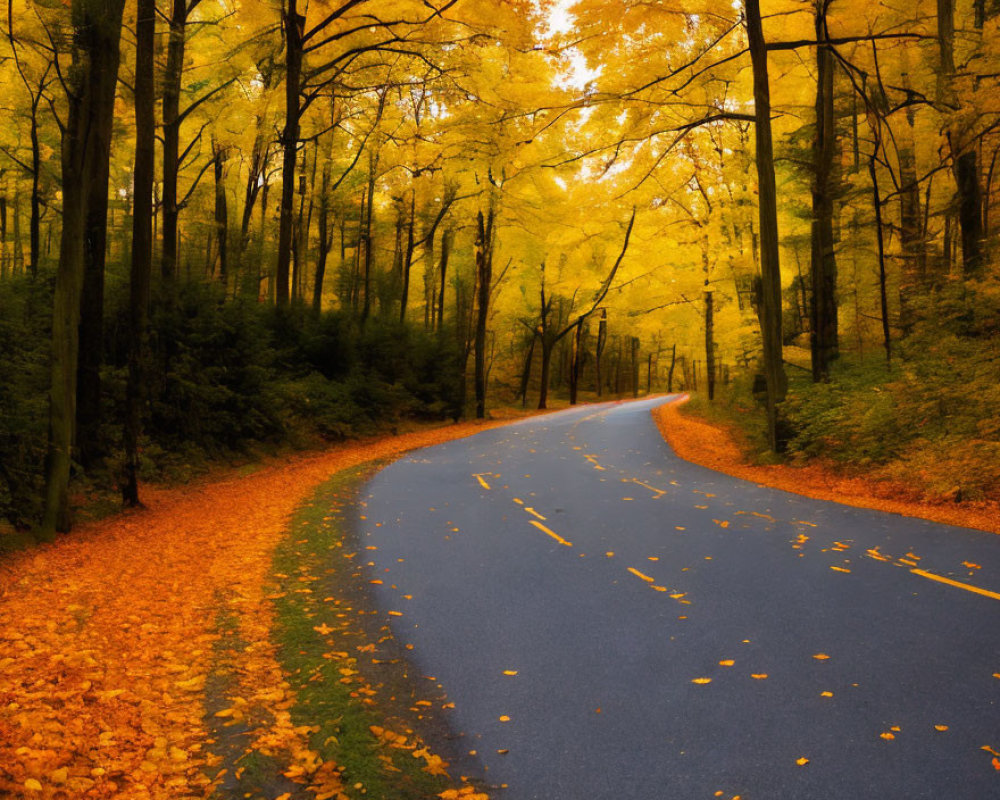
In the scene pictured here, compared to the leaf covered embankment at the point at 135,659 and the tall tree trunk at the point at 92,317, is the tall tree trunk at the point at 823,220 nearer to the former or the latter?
the leaf covered embankment at the point at 135,659

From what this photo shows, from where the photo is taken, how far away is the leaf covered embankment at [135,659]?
135 inches

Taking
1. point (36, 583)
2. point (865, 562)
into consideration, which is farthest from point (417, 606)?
point (865, 562)

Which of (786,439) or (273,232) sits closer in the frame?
(786,439)

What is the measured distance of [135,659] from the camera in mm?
4840

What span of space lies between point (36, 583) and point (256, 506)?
4.28 metres

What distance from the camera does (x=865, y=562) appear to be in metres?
6.61

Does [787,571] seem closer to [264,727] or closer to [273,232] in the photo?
[264,727]

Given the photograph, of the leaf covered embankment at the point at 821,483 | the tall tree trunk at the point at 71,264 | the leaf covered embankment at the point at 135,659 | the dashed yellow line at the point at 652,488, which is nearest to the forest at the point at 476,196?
the tall tree trunk at the point at 71,264

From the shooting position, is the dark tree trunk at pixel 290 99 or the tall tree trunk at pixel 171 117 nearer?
the tall tree trunk at pixel 171 117

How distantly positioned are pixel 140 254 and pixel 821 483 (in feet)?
40.7

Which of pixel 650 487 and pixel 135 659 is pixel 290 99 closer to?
pixel 650 487

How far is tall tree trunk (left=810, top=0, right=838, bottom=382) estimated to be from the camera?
15258mm

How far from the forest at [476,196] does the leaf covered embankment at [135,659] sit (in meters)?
1.64

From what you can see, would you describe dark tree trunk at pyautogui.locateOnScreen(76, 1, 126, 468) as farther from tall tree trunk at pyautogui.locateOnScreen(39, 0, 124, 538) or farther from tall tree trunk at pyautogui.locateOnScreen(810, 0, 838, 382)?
tall tree trunk at pyautogui.locateOnScreen(810, 0, 838, 382)
